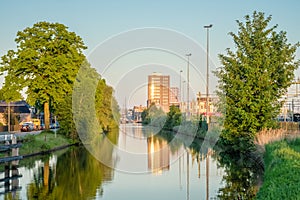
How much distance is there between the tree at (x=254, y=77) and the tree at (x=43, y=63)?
16.5 m

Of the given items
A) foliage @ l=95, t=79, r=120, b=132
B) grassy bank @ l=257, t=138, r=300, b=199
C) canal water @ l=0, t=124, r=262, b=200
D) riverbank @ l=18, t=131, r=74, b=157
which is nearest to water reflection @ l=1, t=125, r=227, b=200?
canal water @ l=0, t=124, r=262, b=200

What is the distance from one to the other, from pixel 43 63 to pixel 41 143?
9182mm

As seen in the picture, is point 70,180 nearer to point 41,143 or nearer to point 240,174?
point 240,174

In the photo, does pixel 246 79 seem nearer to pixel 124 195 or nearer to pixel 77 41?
pixel 124 195

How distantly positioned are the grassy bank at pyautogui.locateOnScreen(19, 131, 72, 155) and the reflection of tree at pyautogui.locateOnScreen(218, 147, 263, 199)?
12500 mm

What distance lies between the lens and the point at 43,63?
40.2 m

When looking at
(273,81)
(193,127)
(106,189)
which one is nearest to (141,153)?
(273,81)

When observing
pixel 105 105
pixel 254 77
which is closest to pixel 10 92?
pixel 254 77

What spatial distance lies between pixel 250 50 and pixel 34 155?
15.8 m

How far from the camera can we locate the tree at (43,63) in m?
40.2

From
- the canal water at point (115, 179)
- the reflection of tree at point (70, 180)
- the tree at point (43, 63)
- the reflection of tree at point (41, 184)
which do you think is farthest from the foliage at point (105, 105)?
the reflection of tree at point (41, 184)

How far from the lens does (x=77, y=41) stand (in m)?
44.6

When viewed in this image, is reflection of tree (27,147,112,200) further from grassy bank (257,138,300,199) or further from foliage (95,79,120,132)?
foliage (95,79,120,132)

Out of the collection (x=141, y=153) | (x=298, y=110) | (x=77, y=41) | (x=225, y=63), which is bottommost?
(x=141, y=153)
